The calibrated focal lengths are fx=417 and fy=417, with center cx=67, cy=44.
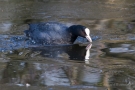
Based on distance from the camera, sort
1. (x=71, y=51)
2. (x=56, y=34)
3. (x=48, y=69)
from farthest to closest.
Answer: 1. (x=56, y=34)
2. (x=71, y=51)
3. (x=48, y=69)

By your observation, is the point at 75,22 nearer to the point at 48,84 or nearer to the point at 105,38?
the point at 105,38

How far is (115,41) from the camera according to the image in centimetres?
862

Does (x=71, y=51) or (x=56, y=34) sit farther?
(x=56, y=34)

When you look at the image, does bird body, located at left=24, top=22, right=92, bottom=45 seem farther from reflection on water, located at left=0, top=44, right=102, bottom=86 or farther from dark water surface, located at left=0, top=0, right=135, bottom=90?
reflection on water, located at left=0, top=44, right=102, bottom=86

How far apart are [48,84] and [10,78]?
0.65m

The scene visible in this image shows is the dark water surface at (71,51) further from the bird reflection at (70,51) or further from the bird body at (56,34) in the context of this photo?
the bird body at (56,34)

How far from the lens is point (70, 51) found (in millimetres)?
8000

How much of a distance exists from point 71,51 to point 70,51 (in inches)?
0.8

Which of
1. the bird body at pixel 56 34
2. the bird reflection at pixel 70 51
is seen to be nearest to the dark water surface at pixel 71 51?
the bird reflection at pixel 70 51

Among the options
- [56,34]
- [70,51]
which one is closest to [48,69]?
[70,51]

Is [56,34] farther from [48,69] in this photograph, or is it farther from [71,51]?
[48,69]

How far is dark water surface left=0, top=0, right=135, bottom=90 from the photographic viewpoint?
5784 mm

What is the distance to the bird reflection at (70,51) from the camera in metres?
7.43

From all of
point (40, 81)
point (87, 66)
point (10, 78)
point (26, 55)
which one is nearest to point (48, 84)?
point (40, 81)
